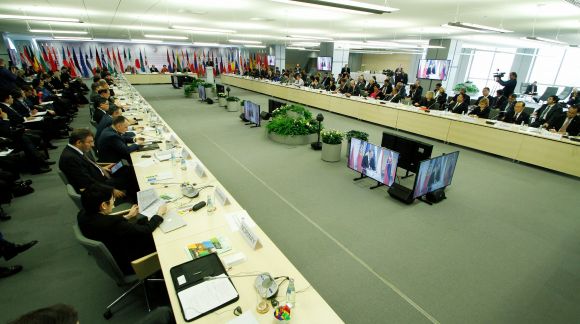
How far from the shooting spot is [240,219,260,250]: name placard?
7.52ft

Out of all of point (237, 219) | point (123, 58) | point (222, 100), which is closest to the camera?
point (237, 219)

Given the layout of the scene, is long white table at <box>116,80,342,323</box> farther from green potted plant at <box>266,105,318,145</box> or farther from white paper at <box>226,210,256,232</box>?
green potted plant at <box>266,105,318,145</box>

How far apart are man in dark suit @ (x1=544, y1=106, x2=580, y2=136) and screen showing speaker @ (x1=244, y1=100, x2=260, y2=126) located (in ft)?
25.5

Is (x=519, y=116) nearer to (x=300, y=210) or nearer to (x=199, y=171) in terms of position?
(x=300, y=210)

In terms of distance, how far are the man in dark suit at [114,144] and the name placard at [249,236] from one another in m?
2.98

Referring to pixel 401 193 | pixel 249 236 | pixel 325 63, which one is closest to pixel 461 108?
pixel 401 193

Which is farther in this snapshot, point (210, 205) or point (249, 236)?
point (210, 205)

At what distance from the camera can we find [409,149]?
507 cm

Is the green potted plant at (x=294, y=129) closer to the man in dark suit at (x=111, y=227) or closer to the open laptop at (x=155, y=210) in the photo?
the open laptop at (x=155, y=210)

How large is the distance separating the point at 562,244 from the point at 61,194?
7.67 metres

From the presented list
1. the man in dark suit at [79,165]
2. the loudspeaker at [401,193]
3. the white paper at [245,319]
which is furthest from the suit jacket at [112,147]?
the loudspeaker at [401,193]

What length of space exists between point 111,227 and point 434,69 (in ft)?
49.4

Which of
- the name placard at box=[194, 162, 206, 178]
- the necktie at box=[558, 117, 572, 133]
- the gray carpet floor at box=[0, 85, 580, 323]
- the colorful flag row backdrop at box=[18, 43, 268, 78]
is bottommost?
the gray carpet floor at box=[0, 85, 580, 323]

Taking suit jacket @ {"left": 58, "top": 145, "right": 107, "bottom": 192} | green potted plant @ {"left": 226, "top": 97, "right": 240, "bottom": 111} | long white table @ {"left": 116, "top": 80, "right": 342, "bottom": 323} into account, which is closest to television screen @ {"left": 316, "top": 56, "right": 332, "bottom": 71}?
green potted plant @ {"left": 226, "top": 97, "right": 240, "bottom": 111}
